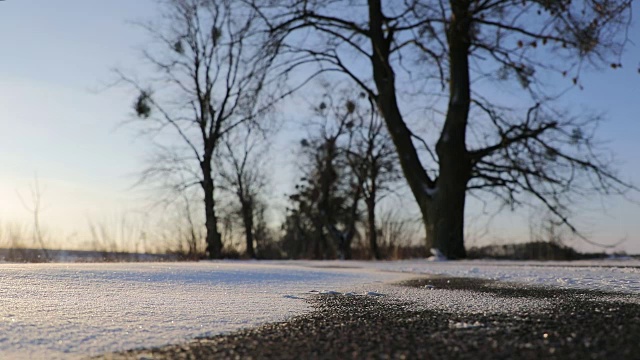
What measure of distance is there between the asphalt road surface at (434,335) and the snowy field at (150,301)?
0.68 ft

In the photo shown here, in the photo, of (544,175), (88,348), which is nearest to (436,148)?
(544,175)

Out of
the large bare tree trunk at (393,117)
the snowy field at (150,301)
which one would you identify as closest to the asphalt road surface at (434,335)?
the snowy field at (150,301)

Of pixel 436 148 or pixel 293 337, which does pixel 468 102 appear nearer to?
pixel 436 148

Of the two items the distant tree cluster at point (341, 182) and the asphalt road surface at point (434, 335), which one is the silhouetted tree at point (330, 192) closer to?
the distant tree cluster at point (341, 182)

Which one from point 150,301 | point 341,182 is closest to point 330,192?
point 341,182

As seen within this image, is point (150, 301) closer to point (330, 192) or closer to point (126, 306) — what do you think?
point (126, 306)

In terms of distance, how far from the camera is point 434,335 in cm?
266

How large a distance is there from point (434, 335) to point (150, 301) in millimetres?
1918

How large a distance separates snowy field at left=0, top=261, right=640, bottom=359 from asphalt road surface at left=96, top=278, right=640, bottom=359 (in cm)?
21

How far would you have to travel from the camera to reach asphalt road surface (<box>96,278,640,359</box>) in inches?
90.5

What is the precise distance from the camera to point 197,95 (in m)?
18.7

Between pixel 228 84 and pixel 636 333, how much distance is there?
678 inches

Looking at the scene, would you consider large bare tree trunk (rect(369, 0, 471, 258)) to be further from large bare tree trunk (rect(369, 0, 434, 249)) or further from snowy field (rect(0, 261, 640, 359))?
snowy field (rect(0, 261, 640, 359))

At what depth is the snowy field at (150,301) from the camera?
267cm
